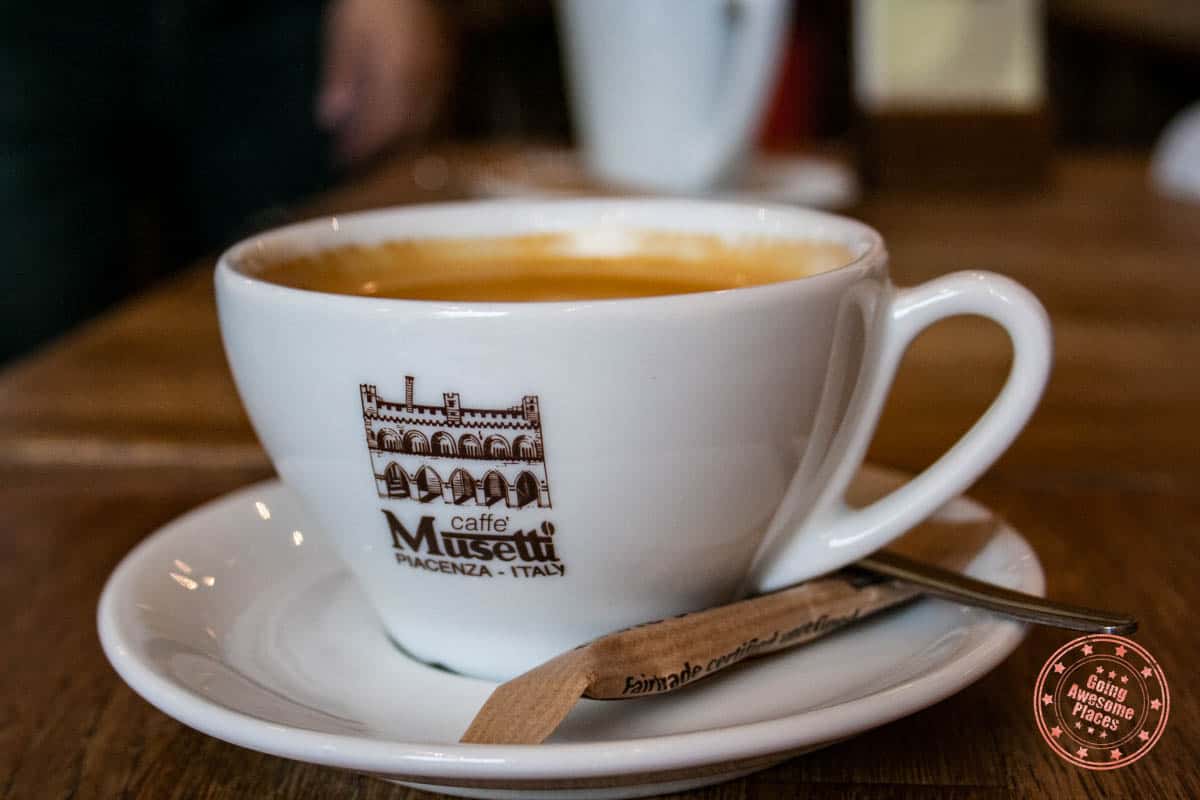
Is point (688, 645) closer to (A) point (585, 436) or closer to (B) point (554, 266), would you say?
(A) point (585, 436)

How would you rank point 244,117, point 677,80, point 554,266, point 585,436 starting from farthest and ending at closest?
point 244,117 → point 677,80 → point 554,266 → point 585,436

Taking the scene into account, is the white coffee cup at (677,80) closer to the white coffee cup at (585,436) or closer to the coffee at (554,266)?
the coffee at (554,266)

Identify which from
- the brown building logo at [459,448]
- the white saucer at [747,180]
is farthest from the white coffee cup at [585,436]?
the white saucer at [747,180]

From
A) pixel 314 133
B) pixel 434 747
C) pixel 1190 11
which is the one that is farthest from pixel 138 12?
pixel 1190 11

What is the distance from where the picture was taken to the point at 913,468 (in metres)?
0.61

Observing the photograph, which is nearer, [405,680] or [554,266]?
[405,680]

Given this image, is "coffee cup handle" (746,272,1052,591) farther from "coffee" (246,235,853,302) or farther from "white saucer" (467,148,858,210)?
"white saucer" (467,148,858,210)

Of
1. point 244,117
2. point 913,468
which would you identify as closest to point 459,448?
point 913,468

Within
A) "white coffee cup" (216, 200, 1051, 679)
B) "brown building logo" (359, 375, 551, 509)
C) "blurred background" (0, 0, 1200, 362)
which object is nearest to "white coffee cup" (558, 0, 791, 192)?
"blurred background" (0, 0, 1200, 362)

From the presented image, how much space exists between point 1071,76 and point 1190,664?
3.37 meters

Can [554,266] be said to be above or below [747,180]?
above

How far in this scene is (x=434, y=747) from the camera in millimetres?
302
